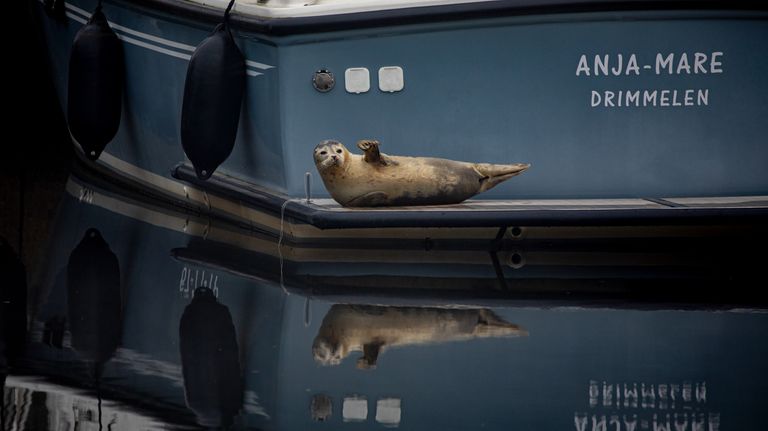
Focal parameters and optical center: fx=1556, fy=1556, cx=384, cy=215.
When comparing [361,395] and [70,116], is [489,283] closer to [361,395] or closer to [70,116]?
[361,395]

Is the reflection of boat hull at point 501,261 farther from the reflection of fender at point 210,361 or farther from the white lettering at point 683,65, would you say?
the white lettering at point 683,65

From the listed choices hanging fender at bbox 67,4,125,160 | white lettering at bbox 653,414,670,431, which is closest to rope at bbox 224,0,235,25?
hanging fender at bbox 67,4,125,160

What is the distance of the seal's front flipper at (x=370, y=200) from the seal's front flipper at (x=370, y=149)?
18 cm

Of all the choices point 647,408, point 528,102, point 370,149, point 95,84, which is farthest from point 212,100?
point 647,408

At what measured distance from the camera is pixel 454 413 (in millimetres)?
5062

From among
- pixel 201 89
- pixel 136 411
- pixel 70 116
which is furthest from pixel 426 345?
pixel 70 116

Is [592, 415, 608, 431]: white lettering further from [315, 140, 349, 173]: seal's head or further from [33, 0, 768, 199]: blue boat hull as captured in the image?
[33, 0, 768, 199]: blue boat hull

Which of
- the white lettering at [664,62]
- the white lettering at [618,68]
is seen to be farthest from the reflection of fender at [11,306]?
the white lettering at [664,62]

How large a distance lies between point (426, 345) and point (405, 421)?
3.71 ft

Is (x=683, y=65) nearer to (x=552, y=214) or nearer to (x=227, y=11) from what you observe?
(x=552, y=214)

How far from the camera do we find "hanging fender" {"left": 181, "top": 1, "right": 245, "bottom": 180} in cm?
884

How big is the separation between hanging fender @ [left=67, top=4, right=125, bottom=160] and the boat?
1.56 m

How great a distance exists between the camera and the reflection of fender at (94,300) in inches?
248

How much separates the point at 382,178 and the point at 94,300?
69.1 inches
